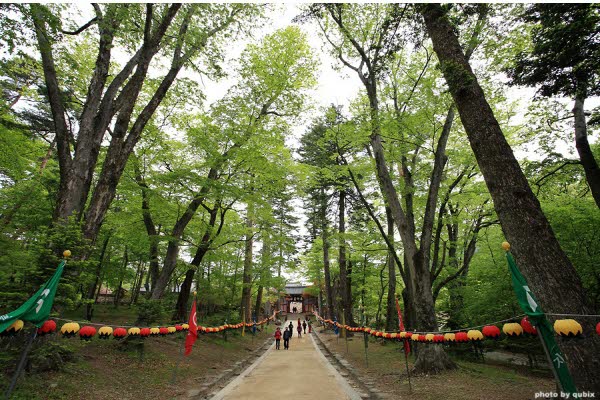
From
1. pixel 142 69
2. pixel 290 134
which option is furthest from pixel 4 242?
pixel 290 134

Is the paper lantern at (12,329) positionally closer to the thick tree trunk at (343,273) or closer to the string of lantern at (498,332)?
the string of lantern at (498,332)

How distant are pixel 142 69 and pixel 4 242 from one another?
6.50m

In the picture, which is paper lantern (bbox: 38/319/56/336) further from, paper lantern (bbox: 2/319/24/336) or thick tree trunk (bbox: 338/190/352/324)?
thick tree trunk (bbox: 338/190/352/324)

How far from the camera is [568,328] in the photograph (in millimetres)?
3297

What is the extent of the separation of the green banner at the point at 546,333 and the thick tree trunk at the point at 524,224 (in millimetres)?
134

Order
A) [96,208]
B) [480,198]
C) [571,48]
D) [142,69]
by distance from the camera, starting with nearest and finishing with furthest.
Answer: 1. [571,48]
2. [96,208]
3. [142,69]
4. [480,198]

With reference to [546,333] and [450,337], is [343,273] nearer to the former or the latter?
[450,337]

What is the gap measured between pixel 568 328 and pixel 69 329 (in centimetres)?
741

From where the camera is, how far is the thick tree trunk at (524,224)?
3.54m

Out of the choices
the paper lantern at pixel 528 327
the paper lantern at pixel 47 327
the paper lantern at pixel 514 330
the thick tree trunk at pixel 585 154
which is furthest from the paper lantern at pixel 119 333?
the thick tree trunk at pixel 585 154

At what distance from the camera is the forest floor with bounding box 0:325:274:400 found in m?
5.47

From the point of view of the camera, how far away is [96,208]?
6.93m

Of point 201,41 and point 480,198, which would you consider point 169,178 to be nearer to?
point 201,41

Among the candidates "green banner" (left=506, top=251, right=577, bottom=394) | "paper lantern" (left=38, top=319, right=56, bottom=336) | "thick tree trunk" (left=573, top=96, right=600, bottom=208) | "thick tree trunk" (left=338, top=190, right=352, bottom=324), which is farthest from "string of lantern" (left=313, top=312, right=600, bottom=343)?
"thick tree trunk" (left=338, top=190, right=352, bottom=324)
